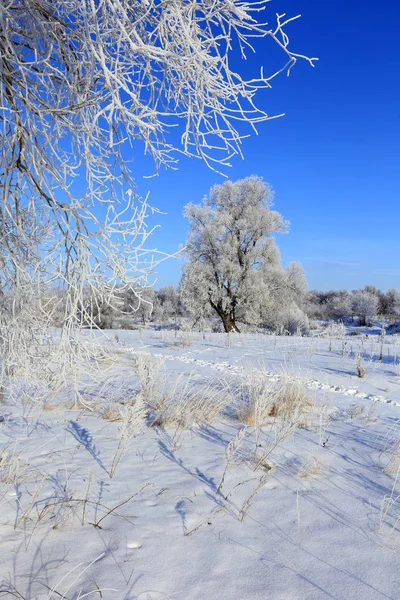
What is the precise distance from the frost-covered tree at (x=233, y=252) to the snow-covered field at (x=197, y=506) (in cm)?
1666

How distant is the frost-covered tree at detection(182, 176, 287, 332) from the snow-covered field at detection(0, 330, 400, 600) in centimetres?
1666

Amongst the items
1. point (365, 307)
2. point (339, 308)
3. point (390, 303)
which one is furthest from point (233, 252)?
point (390, 303)

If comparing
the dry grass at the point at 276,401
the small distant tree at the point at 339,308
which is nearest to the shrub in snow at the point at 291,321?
the dry grass at the point at 276,401

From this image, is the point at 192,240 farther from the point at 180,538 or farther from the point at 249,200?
the point at 180,538

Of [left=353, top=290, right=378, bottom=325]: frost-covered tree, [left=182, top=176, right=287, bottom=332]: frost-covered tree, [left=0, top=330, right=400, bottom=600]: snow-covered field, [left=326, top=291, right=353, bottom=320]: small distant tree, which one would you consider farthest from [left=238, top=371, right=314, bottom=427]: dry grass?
[left=326, top=291, right=353, bottom=320]: small distant tree

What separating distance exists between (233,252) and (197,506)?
1926 centimetres

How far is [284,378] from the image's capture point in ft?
16.8

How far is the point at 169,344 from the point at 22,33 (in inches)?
380

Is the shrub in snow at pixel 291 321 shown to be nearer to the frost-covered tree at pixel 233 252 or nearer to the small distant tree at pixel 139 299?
the frost-covered tree at pixel 233 252

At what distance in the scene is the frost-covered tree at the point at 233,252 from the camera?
70.1ft

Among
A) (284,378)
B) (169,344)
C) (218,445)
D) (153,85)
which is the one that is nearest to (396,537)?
(218,445)

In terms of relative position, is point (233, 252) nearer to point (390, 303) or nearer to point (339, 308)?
point (339, 308)

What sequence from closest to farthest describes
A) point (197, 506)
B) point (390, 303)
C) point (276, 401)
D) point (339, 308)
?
1. point (197, 506)
2. point (276, 401)
3. point (339, 308)
4. point (390, 303)

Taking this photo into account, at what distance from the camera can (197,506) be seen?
8.66 feet
